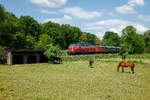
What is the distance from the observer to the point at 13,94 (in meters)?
8.78

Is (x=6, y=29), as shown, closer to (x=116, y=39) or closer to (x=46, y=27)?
(x=46, y=27)

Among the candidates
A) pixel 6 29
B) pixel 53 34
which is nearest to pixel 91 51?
pixel 6 29

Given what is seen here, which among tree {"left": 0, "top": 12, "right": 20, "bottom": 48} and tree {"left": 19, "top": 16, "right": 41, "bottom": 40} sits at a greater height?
tree {"left": 19, "top": 16, "right": 41, "bottom": 40}

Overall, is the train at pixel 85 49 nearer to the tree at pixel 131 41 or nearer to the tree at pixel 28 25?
the tree at pixel 131 41

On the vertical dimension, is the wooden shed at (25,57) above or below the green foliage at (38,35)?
below

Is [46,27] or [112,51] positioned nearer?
[112,51]

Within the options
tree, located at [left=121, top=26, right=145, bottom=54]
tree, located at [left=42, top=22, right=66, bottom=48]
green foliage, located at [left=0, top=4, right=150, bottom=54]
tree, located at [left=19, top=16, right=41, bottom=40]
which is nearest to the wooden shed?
green foliage, located at [left=0, top=4, right=150, bottom=54]

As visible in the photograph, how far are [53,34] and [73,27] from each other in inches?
973

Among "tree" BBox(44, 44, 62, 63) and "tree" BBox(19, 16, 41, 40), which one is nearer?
"tree" BBox(44, 44, 62, 63)

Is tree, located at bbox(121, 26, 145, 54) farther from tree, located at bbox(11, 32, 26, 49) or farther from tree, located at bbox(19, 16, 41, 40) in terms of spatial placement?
tree, located at bbox(11, 32, 26, 49)

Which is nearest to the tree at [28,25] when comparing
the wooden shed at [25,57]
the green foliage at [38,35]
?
the green foliage at [38,35]

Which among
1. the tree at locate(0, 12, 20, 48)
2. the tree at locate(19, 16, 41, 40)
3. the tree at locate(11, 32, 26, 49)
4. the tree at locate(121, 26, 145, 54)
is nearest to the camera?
the tree at locate(0, 12, 20, 48)

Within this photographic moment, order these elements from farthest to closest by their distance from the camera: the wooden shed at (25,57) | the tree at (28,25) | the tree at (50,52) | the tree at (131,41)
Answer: the tree at (131,41), the tree at (28,25), the tree at (50,52), the wooden shed at (25,57)

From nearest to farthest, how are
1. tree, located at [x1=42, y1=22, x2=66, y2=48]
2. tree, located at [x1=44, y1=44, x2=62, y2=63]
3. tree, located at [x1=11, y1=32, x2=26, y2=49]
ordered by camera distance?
tree, located at [x1=44, y1=44, x2=62, y2=63]
tree, located at [x1=11, y1=32, x2=26, y2=49]
tree, located at [x1=42, y1=22, x2=66, y2=48]
